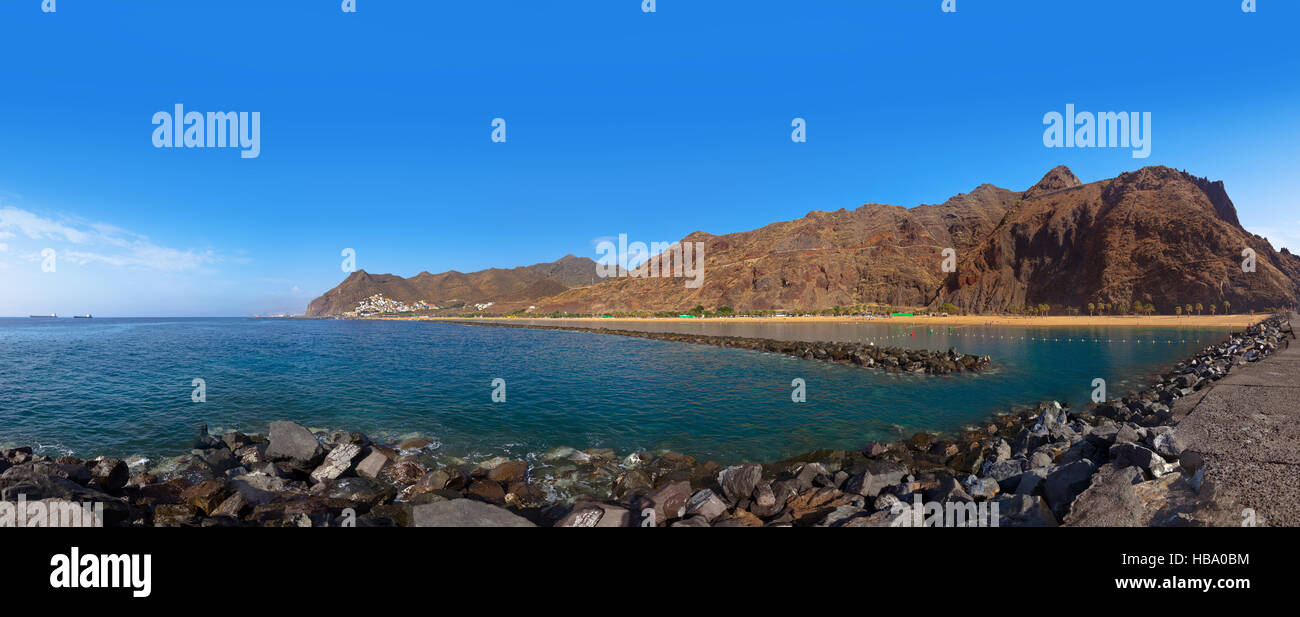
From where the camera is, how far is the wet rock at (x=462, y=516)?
314 inches

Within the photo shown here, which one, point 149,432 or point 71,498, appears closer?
point 71,498

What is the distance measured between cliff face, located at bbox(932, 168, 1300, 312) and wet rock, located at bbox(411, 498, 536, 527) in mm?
170667

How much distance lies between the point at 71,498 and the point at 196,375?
3151cm

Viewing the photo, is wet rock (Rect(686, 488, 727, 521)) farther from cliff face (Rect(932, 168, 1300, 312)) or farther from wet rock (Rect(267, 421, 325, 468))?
cliff face (Rect(932, 168, 1300, 312))

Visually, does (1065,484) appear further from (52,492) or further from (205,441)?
(205,441)

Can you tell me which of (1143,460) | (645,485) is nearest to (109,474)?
(645,485)

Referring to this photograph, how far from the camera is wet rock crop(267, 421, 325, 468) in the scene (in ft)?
41.3

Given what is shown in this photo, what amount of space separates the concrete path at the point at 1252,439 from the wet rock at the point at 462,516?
1087 centimetres

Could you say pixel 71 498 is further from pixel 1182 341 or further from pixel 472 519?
pixel 1182 341

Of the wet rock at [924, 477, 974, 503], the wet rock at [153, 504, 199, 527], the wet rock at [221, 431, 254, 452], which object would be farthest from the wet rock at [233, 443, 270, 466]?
the wet rock at [924, 477, 974, 503]

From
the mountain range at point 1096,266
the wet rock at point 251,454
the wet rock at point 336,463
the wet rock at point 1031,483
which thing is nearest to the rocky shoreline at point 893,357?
the wet rock at point 1031,483

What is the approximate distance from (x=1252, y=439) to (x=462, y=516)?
15836 mm
